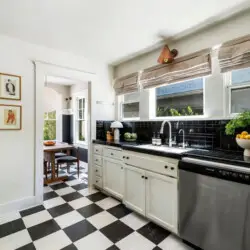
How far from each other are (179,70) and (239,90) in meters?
0.79

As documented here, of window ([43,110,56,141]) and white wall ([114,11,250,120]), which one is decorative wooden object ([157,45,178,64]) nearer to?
white wall ([114,11,250,120])

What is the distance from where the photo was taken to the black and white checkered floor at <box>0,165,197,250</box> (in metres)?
1.74

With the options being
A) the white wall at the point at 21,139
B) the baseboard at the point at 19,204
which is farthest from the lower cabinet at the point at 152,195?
the white wall at the point at 21,139

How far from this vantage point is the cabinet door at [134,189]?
7.12 feet

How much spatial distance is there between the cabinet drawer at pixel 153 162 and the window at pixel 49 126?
3870 mm

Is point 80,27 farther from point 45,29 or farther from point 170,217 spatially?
point 170,217

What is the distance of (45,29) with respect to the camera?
223cm

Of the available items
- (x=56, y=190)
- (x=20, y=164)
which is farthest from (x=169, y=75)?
(x=56, y=190)

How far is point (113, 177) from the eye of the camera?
2719mm

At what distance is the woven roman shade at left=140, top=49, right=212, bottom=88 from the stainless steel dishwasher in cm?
123

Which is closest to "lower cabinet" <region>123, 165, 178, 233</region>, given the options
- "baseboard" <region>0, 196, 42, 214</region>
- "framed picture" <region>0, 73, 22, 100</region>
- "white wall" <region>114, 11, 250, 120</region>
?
"white wall" <region>114, 11, 250, 120</region>

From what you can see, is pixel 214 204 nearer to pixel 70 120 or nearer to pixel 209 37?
pixel 209 37

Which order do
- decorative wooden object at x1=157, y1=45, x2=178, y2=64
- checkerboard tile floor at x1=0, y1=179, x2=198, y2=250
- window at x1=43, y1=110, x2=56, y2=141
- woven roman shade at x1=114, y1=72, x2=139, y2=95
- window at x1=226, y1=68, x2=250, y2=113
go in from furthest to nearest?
window at x1=43, y1=110, x2=56, y2=141, woven roman shade at x1=114, y1=72, x2=139, y2=95, decorative wooden object at x1=157, y1=45, x2=178, y2=64, window at x1=226, y1=68, x2=250, y2=113, checkerboard tile floor at x1=0, y1=179, x2=198, y2=250

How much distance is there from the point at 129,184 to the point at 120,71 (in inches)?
88.8
